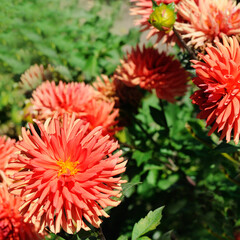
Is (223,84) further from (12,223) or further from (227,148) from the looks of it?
(12,223)

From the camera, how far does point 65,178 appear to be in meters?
0.74

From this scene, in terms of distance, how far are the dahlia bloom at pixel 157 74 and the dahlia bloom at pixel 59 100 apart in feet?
0.59

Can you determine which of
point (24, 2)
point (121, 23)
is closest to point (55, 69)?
point (24, 2)

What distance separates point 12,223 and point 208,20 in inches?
31.7

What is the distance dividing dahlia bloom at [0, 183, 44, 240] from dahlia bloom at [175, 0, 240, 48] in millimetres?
678

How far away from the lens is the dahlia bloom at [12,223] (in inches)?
34.4

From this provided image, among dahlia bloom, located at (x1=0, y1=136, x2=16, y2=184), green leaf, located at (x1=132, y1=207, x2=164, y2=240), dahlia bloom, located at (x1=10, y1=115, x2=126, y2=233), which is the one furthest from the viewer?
dahlia bloom, located at (x1=0, y1=136, x2=16, y2=184)

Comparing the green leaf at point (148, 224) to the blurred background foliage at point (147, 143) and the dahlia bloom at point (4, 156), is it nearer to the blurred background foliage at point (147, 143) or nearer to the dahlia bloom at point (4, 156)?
the blurred background foliage at point (147, 143)

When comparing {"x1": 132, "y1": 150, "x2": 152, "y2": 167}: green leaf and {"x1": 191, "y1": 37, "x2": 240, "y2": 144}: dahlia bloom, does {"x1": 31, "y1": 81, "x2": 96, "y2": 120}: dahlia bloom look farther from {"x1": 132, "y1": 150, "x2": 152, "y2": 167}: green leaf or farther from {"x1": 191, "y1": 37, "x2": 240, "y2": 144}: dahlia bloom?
{"x1": 191, "y1": 37, "x2": 240, "y2": 144}: dahlia bloom

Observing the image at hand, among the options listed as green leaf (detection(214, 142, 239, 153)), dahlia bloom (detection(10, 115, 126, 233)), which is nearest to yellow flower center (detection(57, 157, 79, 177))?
dahlia bloom (detection(10, 115, 126, 233))

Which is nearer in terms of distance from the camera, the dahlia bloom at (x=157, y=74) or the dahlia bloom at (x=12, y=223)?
the dahlia bloom at (x=12, y=223)

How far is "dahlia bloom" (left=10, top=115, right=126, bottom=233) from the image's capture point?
711mm

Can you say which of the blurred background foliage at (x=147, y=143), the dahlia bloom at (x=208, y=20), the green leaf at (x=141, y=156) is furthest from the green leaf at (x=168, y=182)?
the dahlia bloom at (x=208, y=20)

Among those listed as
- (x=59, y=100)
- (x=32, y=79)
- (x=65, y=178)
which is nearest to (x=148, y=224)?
(x=65, y=178)
